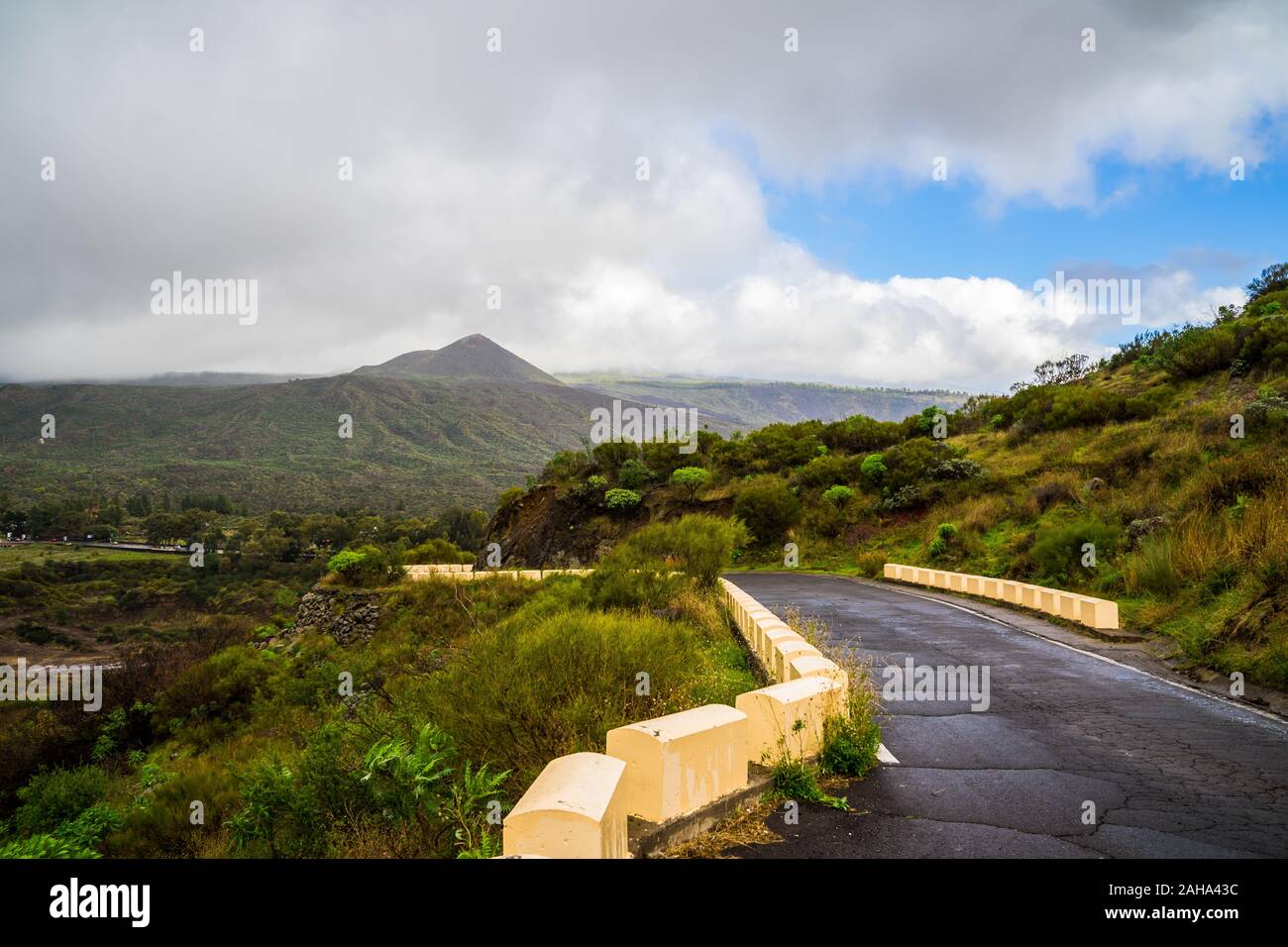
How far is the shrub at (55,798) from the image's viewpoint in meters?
14.8

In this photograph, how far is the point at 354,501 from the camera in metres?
125

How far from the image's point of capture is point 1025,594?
1617cm

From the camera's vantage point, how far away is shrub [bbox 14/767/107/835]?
1483cm

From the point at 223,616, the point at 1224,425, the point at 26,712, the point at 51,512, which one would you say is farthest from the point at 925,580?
the point at 51,512

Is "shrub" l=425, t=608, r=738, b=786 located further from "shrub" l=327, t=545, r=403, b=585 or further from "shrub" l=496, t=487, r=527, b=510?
"shrub" l=496, t=487, r=527, b=510

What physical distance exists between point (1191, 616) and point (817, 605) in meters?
7.49

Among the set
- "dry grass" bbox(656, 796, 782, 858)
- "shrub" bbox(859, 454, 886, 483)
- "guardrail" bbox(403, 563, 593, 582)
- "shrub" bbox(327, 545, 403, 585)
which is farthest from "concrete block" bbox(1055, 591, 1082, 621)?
"shrub" bbox(327, 545, 403, 585)

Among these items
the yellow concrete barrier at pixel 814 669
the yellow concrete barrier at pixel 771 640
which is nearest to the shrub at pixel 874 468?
the yellow concrete barrier at pixel 771 640

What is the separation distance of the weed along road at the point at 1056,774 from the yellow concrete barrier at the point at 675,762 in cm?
48

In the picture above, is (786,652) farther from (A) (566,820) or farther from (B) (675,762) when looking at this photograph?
(A) (566,820)

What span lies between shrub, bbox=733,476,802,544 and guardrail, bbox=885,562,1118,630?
9.52 m

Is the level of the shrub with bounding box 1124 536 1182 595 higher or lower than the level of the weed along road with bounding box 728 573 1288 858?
higher

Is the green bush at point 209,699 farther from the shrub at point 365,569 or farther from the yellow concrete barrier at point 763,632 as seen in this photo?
the yellow concrete barrier at point 763,632
